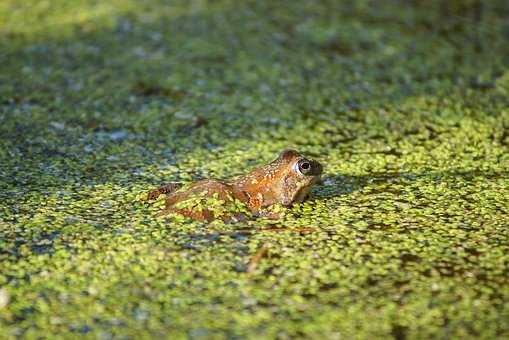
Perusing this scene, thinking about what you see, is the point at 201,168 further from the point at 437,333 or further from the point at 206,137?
the point at 437,333

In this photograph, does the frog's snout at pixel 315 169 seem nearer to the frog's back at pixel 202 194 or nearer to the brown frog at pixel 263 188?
the brown frog at pixel 263 188

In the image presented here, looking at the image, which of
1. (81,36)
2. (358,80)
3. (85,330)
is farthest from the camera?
(81,36)

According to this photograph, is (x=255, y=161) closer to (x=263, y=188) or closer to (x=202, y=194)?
(x=263, y=188)

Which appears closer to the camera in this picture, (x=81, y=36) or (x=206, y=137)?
(x=206, y=137)

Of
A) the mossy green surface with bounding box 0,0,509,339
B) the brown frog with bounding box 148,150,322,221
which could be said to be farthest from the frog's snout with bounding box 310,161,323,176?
the mossy green surface with bounding box 0,0,509,339

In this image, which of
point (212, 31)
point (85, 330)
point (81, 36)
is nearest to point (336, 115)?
point (212, 31)

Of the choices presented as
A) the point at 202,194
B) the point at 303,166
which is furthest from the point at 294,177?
the point at 202,194

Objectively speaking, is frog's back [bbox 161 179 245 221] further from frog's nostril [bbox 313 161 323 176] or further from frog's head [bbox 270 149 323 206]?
frog's nostril [bbox 313 161 323 176]
